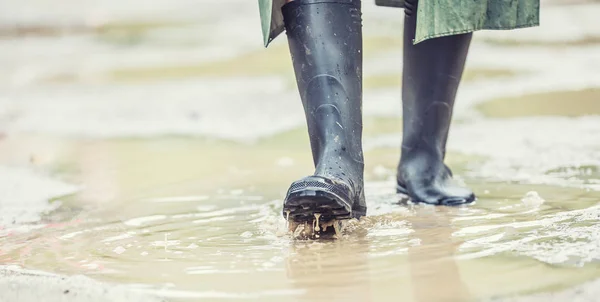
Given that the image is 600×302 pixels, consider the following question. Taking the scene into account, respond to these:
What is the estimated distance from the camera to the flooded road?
1.35 metres

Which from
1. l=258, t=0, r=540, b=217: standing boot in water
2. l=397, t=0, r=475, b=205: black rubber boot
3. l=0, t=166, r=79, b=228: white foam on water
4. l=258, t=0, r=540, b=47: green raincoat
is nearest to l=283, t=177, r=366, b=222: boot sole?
l=258, t=0, r=540, b=217: standing boot in water

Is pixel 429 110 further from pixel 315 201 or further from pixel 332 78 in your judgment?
pixel 315 201

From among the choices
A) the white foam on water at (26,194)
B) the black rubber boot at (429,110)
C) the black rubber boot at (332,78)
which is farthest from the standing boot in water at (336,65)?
the white foam on water at (26,194)

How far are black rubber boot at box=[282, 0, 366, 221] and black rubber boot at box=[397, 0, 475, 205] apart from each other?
314 millimetres

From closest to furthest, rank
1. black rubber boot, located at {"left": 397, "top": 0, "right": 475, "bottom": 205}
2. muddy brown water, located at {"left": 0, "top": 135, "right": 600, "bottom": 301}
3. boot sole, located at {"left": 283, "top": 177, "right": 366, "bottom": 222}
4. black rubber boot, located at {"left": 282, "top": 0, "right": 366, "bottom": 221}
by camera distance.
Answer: muddy brown water, located at {"left": 0, "top": 135, "right": 600, "bottom": 301} < boot sole, located at {"left": 283, "top": 177, "right": 366, "bottom": 222} < black rubber boot, located at {"left": 282, "top": 0, "right": 366, "bottom": 221} < black rubber boot, located at {"left": 397, "top": 0, "right": 475, "bottom": 205}

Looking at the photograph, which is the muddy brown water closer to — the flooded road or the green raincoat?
the flooded road

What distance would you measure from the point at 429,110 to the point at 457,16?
0.34 m

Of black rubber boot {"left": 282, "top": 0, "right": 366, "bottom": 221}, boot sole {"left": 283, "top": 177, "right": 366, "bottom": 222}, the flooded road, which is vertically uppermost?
black rubber boot {"left": 282, "top": 0, "right": 366, "bottom": 221}

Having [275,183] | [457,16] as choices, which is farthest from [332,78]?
[275,183]

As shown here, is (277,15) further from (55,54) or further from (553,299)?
(55,54)

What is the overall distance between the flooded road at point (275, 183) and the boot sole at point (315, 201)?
0.19 feet

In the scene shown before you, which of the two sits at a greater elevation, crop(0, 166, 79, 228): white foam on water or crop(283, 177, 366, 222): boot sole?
crop(283, 177, 366, 222): boot sole

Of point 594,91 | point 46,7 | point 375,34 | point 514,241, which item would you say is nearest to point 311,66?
point 514,241

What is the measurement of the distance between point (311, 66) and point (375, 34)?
556cm
